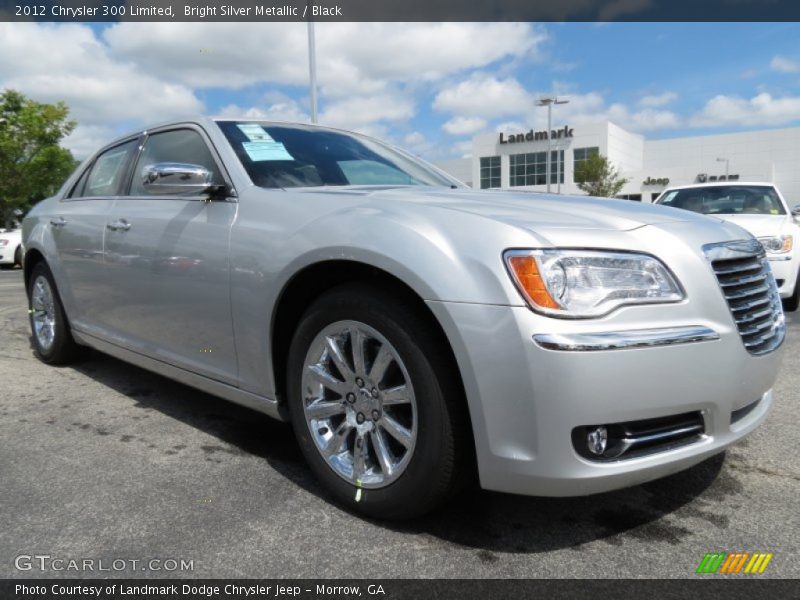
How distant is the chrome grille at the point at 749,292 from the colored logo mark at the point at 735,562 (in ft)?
2.10

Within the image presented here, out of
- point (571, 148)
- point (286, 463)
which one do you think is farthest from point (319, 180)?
point (571, 148)

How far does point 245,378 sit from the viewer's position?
265 centimetres

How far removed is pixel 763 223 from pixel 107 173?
6426 millimetres

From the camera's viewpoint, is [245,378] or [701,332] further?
[245,378]

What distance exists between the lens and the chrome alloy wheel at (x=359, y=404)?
2.12 m

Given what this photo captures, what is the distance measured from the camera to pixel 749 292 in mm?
2178

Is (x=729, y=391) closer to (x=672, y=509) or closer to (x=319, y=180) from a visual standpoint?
(x=672, y=509)

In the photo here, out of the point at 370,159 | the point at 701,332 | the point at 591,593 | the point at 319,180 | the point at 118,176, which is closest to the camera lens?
the point at 591,593

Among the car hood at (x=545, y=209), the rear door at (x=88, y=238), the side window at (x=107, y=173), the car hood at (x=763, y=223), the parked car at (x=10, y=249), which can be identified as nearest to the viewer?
the car hood at (x=545, y=209)

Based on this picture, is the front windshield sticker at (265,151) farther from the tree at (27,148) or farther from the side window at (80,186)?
the tree at (27,148)

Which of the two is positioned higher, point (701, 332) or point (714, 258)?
point (714, 258)

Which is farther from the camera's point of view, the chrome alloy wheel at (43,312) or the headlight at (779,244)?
the headlight at (779,244)

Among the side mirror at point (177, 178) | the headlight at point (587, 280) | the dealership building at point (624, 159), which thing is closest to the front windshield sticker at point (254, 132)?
the side mirror at point (177, 178)

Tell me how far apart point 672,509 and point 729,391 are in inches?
22.3
